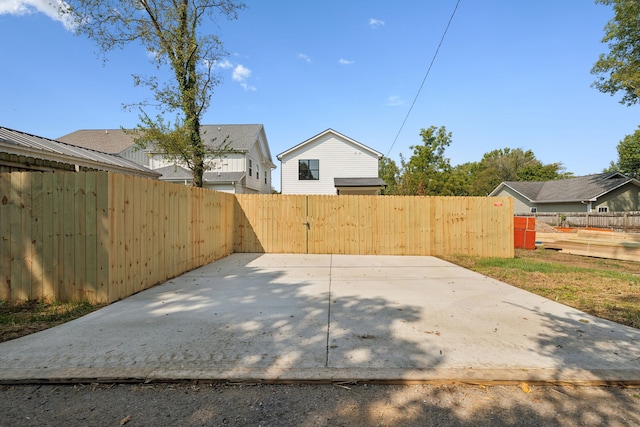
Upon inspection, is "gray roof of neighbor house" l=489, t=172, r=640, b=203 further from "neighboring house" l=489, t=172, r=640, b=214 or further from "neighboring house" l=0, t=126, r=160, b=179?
"neighboring house" l=0, t=126, r=160, b=179

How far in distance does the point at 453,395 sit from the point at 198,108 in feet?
40.4

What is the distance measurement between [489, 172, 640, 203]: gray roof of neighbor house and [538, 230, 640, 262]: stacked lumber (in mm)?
18215

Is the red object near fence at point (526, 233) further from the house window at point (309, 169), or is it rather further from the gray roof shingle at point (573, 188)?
the gray roof shingle at point (573, 188)

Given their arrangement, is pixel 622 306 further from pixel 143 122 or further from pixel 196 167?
pixel 143 122

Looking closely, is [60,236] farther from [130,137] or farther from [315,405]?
[130,137]

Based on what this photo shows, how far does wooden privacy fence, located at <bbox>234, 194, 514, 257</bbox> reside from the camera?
9.42 meters

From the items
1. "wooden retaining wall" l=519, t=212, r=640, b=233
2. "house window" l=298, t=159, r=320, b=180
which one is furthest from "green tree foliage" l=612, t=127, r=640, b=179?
"house window" l=298, t=159, r=320, b=180

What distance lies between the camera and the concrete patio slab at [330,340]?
8.05 ft

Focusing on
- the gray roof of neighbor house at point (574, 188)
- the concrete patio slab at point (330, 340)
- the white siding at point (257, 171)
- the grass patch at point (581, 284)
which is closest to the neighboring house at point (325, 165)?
the white siding at point (257, 171)

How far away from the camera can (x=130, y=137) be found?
2217 cm

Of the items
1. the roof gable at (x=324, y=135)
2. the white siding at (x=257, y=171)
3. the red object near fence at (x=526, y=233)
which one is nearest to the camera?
the red object near fence at (x=526, y=233)

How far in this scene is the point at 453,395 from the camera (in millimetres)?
2213

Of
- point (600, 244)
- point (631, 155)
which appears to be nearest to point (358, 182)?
point (600, 244)

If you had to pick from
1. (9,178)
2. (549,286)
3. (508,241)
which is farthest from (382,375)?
(508,241)
